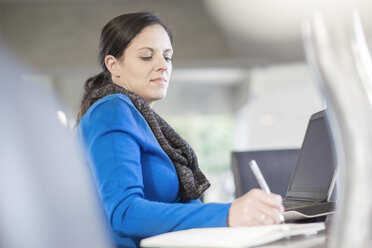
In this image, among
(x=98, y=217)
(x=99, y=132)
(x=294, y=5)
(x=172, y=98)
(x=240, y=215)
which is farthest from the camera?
(x=172, y=98)

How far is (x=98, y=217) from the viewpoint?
35 centimetres

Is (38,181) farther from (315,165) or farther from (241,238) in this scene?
(315,165)

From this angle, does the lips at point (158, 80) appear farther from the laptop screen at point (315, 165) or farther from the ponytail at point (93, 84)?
the laptop screen at point (315, 165)

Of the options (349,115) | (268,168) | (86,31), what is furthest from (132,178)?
→ (86,31)

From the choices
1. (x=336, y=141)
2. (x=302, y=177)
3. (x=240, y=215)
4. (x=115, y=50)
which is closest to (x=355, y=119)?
(x=336, y=141)

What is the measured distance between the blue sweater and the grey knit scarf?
4 centimetres

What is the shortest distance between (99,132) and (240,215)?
0.99 feet

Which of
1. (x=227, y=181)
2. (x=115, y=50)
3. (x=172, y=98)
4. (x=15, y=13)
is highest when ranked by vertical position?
(x=15, y=13)

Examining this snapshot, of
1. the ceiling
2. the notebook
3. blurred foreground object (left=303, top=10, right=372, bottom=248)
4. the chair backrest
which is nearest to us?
blurred foreground object (left=303, top=10, right=372, bottom=248)

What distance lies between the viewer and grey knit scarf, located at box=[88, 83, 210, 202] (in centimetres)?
114

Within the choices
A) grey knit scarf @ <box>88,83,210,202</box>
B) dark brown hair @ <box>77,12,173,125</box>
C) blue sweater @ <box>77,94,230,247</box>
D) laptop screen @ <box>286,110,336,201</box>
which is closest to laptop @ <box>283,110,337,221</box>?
laptop screen @ <box>286,110,336,201</box>

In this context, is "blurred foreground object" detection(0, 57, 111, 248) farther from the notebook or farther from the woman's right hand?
the woman's right hand

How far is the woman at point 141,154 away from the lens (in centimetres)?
83

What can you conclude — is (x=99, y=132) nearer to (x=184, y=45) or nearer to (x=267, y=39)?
(x=267, y=39)
